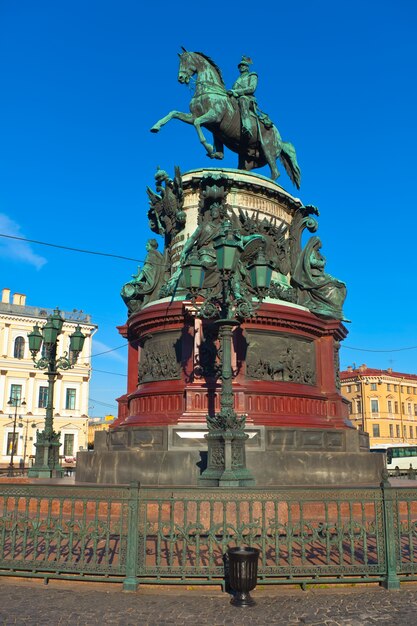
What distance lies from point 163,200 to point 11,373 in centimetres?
4812

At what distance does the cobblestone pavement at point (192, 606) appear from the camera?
6.50 meters

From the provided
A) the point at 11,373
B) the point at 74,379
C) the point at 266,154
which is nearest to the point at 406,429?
the point at 74,379

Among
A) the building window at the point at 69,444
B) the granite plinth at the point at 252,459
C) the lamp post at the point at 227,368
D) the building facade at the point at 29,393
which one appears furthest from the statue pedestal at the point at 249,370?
the building window at the point at 69,444

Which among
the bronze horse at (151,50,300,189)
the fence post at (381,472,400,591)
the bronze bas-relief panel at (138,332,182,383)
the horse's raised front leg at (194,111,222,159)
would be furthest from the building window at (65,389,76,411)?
the fence post at (381,472,400,591)

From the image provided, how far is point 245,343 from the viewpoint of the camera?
1628cm

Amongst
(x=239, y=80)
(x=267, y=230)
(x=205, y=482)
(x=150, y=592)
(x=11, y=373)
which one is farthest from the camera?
(x=11, y=373)

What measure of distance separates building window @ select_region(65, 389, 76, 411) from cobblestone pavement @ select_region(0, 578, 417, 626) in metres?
58.5

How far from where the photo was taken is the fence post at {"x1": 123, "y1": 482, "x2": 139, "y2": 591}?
7.70 metres

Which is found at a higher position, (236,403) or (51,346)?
(51,346)

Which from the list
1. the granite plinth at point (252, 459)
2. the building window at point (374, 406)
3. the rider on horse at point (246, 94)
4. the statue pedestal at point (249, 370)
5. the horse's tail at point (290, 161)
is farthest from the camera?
the building window at point (374, 406)

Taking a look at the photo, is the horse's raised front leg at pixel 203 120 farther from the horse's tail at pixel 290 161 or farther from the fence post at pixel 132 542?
the fence post at pixel 132 542

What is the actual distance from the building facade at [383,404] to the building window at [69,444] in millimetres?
39938

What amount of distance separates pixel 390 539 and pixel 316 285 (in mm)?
12204

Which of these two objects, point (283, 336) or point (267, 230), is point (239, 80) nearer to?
point (267, 230)
